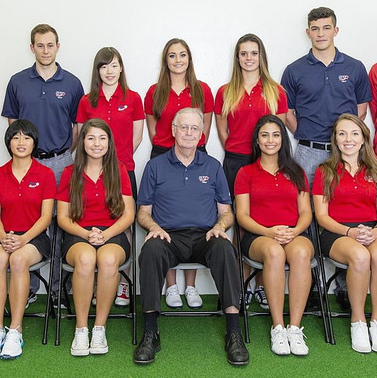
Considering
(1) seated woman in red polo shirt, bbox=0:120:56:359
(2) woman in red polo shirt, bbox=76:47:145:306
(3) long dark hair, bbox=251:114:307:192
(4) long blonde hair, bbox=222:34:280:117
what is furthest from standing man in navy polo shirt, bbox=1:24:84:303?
(3) long dark hair, bbox=251:114:307:192

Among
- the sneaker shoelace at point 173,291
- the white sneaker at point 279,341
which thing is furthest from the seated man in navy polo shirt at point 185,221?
the sneaker shoelace at point 173,291

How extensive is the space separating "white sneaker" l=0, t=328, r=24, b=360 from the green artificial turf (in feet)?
0.13

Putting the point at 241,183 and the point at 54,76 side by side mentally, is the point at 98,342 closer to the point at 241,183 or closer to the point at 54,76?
the point at 241,183

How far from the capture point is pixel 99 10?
414 centimetres

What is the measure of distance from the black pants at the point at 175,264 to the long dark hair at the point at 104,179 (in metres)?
0.35

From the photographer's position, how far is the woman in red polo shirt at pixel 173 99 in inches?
153

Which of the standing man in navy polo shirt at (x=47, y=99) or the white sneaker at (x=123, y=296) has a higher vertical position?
the standing man in navy polo shirt at (x=47, y=99)

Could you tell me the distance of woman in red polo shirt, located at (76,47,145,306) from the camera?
380 cm

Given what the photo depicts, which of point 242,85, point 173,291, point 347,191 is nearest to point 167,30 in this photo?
point 242,85

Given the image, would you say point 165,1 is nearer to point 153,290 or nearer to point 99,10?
point 99,10

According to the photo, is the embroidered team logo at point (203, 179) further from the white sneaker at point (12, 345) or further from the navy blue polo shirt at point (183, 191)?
the white sneaker at point (12, 345)

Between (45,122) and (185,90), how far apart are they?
0.96 metres

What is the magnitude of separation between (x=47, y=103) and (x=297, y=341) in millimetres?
2182

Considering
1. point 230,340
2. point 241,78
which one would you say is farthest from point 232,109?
point 230,340
